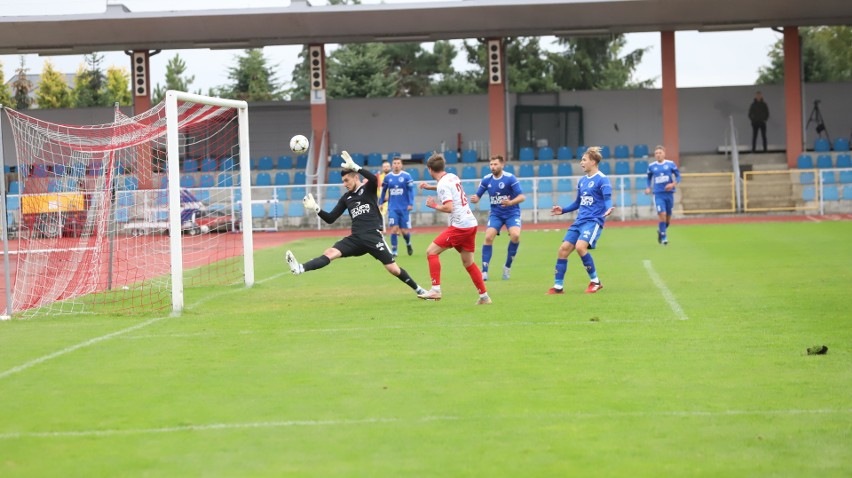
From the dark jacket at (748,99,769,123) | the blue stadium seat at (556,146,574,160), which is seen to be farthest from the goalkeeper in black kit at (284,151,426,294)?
the dark jacket at (748,99,769,123)

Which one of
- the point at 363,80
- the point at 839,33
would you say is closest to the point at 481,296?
the point at 363,80

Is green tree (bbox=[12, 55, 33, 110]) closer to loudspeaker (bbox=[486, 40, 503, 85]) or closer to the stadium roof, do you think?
the stadium roof

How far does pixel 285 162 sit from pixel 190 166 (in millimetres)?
7924

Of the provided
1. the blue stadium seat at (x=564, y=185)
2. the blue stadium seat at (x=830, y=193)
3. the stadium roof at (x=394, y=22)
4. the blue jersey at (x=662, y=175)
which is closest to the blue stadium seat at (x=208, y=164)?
the stadium roof at (x=394, y=22)

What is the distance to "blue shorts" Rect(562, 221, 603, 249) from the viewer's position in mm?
14297

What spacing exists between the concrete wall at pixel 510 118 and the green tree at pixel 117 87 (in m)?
13.1

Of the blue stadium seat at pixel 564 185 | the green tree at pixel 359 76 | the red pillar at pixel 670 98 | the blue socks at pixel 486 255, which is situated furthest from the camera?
the green tree at pixel 359 76

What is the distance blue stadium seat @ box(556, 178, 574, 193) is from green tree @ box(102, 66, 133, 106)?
102 ft

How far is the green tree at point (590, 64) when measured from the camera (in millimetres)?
60531

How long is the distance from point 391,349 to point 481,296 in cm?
359

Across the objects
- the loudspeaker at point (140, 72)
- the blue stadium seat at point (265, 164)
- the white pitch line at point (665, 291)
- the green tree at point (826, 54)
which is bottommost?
the white pitch line at point (665, 291)

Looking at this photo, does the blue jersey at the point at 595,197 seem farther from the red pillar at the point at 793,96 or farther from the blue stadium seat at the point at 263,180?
the red pillar at the point at 793,96

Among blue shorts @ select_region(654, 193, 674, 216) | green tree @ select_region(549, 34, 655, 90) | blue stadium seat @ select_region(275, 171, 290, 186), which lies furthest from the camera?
green tree @ select_region(549, 34, 655, 90)

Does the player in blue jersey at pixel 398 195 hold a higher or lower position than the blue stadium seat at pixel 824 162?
lower
